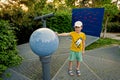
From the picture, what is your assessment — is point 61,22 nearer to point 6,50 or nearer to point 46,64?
point 6,50

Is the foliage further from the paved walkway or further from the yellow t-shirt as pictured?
the yellow t-shirt

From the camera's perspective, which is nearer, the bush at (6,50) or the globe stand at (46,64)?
the globe stand at (46,64)

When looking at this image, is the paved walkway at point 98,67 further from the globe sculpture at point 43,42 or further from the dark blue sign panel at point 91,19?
the dark blue sign panel at point 91,19

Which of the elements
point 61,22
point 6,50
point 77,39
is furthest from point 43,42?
point 61,22

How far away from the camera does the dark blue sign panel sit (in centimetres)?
1059

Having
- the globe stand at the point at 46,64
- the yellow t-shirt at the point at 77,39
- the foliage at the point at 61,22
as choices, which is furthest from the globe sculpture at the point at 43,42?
the foliage at the point at 61,22

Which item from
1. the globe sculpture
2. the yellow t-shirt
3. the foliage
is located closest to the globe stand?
the globe sculpture

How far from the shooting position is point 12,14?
9.78 m

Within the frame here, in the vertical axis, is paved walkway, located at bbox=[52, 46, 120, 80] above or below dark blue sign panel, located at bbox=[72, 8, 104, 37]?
below

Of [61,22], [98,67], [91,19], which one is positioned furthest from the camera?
[61,22]

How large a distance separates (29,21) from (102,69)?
5.86 m

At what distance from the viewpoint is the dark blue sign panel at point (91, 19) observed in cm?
1059

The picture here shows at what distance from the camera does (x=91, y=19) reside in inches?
435

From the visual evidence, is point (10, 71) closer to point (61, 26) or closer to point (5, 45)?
point (5, 45)
